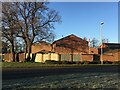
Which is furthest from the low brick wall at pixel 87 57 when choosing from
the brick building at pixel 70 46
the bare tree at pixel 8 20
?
the bare tree at pixel 8 20

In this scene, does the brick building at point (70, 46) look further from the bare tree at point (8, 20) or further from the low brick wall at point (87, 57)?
the bare tree at point (8, 20)

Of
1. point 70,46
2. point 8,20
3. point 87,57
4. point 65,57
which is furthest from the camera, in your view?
point 70,46

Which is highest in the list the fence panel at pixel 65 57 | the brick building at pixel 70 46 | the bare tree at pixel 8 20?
the bare tree at pixel 8 20

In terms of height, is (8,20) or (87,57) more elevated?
(8,20)

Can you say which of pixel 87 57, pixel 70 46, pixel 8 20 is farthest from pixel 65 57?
pixel 8 20

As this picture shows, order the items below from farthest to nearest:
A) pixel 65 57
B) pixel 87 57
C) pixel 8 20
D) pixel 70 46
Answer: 1. pixel 70 46
2. pixel 87 57
3. pixel 65 57
4. pixel 8 20

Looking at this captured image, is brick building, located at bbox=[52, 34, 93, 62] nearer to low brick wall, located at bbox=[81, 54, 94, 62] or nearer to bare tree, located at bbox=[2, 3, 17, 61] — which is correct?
low brick wall, located at bbox=[81, 54, 94, 62]

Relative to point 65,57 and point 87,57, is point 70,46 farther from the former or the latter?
point 65,57

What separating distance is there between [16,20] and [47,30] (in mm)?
7349

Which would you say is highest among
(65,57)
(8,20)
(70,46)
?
(8,20)

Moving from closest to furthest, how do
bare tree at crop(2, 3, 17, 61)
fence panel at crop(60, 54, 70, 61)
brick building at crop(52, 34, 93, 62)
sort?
bare tree at crop(2, 3, 17, 61) → fence panel at crop(60, 54, 70, 61) → brick building at crop(52, 34, 93, 62)

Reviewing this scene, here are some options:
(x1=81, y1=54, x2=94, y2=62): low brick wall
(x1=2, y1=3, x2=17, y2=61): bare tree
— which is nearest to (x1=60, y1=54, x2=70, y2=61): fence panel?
(x1=81, y1=54, x2=94, y2=62): low brick wall

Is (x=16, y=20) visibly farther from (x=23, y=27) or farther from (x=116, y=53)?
(x=116, y=53)

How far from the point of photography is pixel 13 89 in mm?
13648
